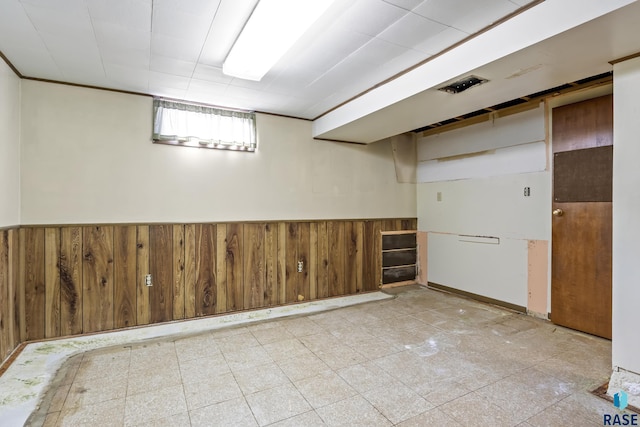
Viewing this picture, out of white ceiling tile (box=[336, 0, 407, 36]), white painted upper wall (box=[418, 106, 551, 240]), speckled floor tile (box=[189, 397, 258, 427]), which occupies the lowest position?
speckled floor tile (box=[189, 397, 258, 427])

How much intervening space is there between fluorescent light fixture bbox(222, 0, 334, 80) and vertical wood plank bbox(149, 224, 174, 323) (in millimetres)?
1819

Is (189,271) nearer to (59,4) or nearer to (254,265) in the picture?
(254,265)

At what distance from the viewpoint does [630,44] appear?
1900 mm

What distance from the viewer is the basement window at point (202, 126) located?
334 cm

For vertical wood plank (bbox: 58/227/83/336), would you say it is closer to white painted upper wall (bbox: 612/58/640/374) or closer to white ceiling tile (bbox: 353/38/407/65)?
white ceiling tile (bbox: 353/38/407/65)

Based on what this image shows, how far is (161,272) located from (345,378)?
222 cm

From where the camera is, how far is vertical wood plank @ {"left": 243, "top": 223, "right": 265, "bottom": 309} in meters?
3.80

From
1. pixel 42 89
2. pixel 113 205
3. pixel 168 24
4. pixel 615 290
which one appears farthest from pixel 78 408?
pixel 615 290

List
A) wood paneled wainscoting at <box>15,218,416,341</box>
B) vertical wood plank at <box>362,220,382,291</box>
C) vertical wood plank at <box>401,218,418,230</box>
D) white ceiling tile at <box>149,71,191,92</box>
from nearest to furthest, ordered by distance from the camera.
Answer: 1. white ceiling tile at <box>149,71,191,92</box>
2. wood paneled wainscoting at <box>15,218,416,341</box>
3. vertical wood plank at <box>362,220,382,291</box>
4. vertical wood plank at <box>401,218,418,230</box>

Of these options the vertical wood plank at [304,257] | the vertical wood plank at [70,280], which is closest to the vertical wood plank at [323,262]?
the vertical wood plank at [304,257]

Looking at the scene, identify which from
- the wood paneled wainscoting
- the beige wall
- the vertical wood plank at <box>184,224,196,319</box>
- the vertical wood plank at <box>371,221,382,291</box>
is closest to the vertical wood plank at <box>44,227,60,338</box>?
the wood paneled wainscoting

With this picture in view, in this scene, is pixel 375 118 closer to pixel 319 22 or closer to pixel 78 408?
pixel 319 22

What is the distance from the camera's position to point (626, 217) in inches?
82.0

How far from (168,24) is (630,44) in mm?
2851
